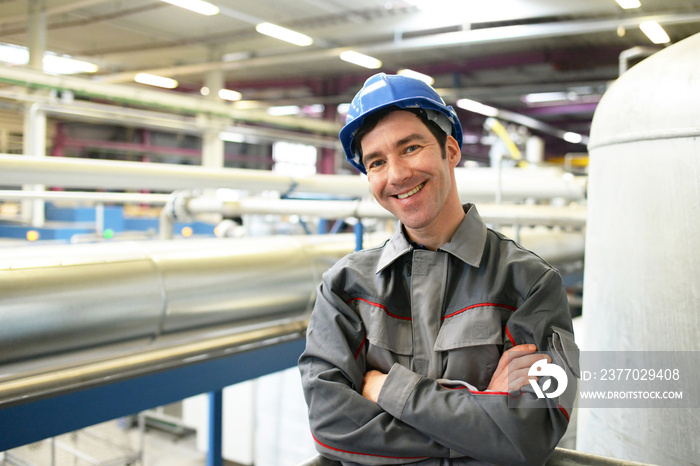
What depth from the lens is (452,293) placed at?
3.11 ft

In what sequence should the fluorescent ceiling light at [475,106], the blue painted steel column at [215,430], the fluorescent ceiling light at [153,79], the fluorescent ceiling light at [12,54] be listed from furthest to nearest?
the fluorescent ceiling light at [475,106]
the fluorescent ceiling light at [153,79]
the fluorescent ceiling light at [12,54]
the blue painted steel column at [215,430]

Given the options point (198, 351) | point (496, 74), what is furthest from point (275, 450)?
point (496, 74)

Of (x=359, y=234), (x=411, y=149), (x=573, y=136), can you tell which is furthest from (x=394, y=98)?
(x=573, y=136)

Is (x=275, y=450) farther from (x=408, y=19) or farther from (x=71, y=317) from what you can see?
(x=408, y=19)

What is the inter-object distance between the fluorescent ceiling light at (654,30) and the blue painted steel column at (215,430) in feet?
17.8

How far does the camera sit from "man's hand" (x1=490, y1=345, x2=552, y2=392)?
0.83 meters

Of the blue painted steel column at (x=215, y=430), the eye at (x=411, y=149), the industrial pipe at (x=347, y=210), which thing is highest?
the eye at (x=411, y=149)

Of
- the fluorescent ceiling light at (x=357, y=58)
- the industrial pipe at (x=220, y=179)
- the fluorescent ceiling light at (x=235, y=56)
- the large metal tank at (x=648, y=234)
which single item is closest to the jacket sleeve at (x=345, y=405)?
the large metal tank at (x=648, y=234)

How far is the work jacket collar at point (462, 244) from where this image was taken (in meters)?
0.94

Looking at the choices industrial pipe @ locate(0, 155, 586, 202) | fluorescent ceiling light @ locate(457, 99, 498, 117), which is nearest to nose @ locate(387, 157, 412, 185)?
industrial pipe @ locate(0, 155, 586, 202)

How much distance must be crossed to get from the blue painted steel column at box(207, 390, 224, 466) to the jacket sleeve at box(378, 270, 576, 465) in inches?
45.8

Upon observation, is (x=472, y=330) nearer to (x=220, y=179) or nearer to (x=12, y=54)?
(x=220, y=179)

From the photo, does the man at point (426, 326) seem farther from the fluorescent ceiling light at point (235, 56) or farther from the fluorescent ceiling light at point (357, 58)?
the fluorescent ceiling light at point (235, 56)

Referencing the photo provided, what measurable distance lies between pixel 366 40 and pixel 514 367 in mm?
7518
